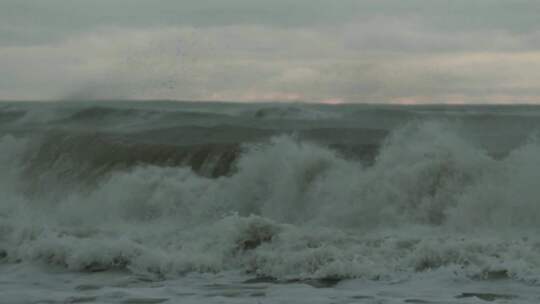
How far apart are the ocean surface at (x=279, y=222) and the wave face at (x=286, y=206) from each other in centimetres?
2

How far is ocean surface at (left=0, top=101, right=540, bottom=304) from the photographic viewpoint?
8695 millimetres

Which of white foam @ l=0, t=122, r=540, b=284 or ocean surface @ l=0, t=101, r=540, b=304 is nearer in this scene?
ocean surface @ l=0, t=101, r=540, b=304

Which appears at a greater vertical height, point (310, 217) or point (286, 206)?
point (286, 206)

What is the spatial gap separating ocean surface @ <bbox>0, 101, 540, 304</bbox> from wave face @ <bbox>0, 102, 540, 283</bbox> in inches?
0.9

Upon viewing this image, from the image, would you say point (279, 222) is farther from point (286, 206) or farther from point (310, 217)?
point (286, 206)

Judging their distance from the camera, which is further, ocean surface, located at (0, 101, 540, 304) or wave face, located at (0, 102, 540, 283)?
wave face, located at (0, 102, 540, 283)

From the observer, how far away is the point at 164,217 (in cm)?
1302

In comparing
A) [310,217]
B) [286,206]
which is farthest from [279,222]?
[286,206]

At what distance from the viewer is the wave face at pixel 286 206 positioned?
9508mm

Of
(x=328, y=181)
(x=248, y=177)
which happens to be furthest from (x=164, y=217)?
(x=328, y=181)

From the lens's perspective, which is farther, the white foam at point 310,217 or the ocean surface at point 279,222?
the white foam at point 310,217

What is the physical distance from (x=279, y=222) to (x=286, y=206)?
0.62m

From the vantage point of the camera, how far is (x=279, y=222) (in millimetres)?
12227

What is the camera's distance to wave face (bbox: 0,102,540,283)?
951 cm
